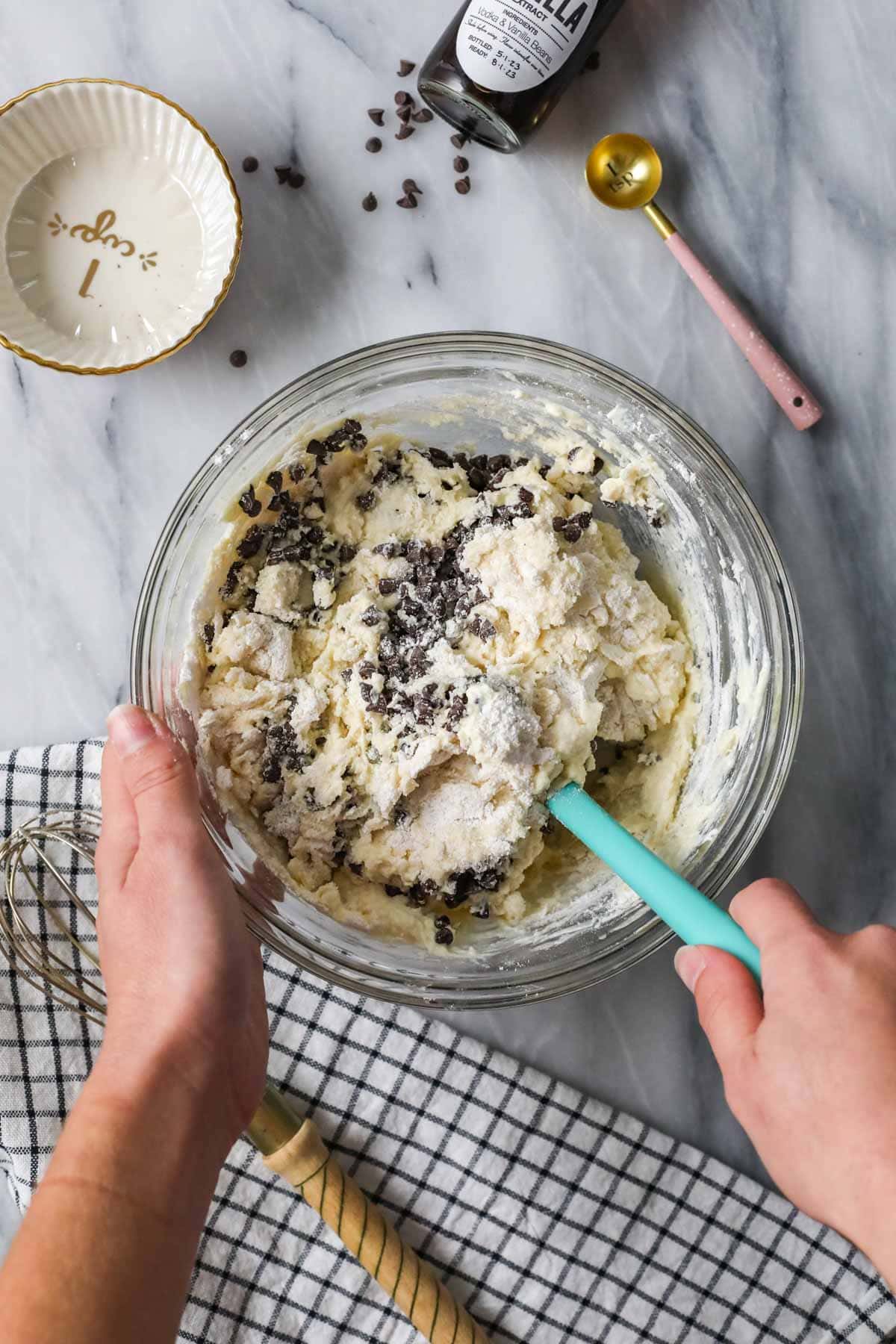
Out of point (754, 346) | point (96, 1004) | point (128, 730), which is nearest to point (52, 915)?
point (96, 1004)

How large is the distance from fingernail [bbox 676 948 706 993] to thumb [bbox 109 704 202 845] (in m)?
0.75

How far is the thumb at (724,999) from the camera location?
1.48 meters

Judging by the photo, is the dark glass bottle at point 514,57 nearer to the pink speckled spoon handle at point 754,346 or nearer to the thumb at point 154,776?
the pink speckled spoon handle at point 754,346

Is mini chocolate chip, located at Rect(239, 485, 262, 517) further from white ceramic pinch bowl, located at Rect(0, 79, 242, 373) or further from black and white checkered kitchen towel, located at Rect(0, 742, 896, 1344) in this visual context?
black and white checkered kitchen towel, located at Rect(0, 742, 896, 1344)

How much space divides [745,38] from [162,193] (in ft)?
4.09

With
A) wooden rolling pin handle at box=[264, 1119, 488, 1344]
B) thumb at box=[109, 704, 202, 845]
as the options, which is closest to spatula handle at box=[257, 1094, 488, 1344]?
wooden rolling pin handle at box=[264, 1119, 488, 1344]

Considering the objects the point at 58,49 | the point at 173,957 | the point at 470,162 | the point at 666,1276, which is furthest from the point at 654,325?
the point at 666,1276

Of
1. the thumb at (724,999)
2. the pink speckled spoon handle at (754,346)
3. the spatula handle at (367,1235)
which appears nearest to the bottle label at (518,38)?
the pink speckled spoon handle at (754,346)

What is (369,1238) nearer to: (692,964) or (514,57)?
(692,964)

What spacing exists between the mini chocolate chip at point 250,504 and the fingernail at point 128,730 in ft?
1.42

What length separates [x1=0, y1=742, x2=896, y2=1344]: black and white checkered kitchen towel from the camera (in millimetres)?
2117

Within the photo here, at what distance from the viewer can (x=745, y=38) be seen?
7.34 ft

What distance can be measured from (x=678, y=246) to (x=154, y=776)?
1462 millimetres

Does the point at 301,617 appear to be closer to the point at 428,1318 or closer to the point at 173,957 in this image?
the point at 173,957
